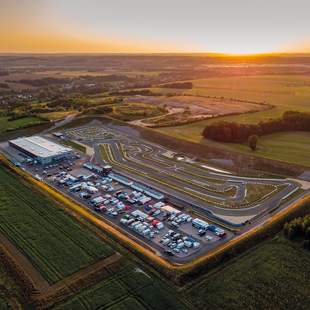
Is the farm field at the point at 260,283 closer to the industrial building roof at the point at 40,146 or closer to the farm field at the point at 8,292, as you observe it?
the farm field at the point at 8,292

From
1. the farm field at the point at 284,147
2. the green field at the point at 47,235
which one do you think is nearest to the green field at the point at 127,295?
the green field at the point at 47,235

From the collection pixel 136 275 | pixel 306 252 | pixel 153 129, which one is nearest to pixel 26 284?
pixel 136 275

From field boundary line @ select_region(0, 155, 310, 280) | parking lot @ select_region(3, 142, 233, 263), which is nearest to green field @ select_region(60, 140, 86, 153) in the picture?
parking lot @ select_region(3, 142, 233, 263)

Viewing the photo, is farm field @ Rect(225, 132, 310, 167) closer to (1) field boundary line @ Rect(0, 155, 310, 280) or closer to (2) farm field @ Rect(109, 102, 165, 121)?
(1) field boundary line @ Rect(0, 155, 310, 280)

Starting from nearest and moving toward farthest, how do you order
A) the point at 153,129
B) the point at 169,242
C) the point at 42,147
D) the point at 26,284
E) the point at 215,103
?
the point at 26,284 < the point at 169,242 < the point at 42,147 < the point at 153,129 < the point at 215,103

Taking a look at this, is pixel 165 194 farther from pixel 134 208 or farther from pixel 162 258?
pixel 162 258

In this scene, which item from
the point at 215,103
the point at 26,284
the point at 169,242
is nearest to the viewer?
the point at 26,284

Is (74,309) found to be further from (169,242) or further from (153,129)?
(153,129)

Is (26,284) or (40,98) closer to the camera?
(26,284)
